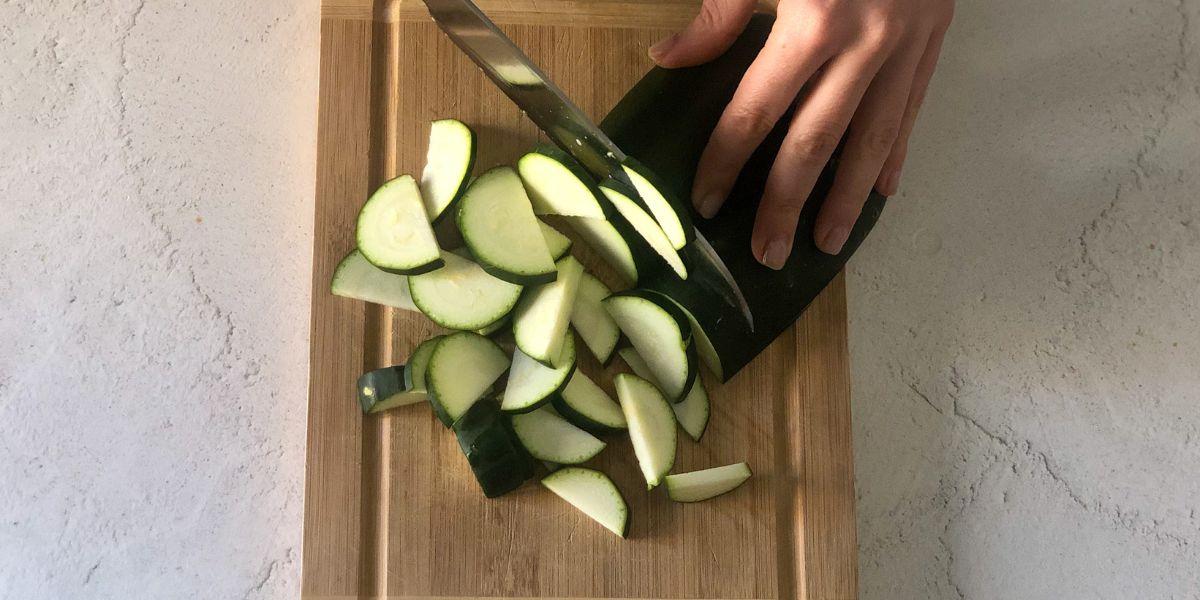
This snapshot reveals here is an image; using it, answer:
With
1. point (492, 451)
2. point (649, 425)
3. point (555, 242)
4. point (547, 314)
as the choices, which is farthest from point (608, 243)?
point (492, 451)

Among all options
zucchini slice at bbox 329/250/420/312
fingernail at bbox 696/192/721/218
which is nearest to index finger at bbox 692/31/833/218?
fingernail at bbox 696/192/721/218

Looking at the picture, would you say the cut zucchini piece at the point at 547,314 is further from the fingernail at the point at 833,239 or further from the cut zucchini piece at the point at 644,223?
the fingernail at the point at 833,239

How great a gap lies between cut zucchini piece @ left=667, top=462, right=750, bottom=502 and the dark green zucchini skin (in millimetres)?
222

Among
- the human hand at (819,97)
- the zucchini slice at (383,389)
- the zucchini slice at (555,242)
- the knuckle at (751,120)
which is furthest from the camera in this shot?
the zucchini slice at (555,242)

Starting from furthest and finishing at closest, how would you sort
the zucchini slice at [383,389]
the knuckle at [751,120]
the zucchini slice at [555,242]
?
the zucchini slice at [555,242], the zucchini slice at [383,389], the knuckle at [751,120]

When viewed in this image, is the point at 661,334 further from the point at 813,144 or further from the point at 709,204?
the point at 813,144

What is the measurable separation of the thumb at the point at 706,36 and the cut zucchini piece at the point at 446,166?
508 mm

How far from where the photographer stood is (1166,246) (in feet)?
7.28

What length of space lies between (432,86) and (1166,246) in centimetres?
196

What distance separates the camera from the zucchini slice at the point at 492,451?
6.13ft

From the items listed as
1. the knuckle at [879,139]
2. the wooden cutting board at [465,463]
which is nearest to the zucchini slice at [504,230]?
the wooden cutting board at [465,463]

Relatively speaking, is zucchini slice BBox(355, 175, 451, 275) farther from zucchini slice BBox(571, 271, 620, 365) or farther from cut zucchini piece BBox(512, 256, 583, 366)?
zucchini slice BBox(571, 271, 620, 365)

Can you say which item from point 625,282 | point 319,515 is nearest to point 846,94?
point 625,282

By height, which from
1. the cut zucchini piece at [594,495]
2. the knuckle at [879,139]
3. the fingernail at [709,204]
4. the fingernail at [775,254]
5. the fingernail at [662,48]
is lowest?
the cut zucchini piece at [594,495]
